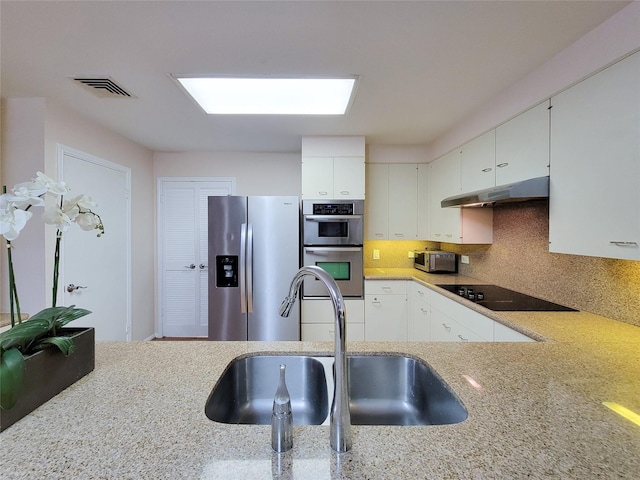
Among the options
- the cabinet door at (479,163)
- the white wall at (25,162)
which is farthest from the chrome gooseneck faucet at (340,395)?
the white wall at (25,162)

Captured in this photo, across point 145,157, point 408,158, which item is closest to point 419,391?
point 408,158

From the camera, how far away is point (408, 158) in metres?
3.35

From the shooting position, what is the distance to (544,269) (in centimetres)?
206

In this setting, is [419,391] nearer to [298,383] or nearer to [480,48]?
[298,383]

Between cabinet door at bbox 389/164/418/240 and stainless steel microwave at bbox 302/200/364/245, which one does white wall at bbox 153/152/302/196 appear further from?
cabinet door at bbox 389/164/418/240

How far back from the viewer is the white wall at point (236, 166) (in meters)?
3.64

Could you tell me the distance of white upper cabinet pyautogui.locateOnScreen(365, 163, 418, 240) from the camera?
333 centimetres

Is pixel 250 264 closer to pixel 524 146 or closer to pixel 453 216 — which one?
pixel 453 216

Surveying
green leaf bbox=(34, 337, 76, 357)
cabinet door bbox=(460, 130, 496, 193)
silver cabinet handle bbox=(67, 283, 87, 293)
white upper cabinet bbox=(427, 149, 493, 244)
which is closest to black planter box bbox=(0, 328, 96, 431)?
green leaf bbox=(34, 337, 76, 357)

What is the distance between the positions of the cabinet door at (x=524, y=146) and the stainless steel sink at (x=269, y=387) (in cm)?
172

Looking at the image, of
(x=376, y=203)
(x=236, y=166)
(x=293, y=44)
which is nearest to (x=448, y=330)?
(x=376, y=203)

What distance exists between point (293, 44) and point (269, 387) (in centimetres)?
166

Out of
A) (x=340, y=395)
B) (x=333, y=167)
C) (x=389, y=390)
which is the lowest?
(x=389, y=390)

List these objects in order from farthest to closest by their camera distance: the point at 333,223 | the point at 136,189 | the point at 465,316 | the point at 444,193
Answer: the point at 136,189, the point at 333,223, the point at 444,193, the point at 465,316
